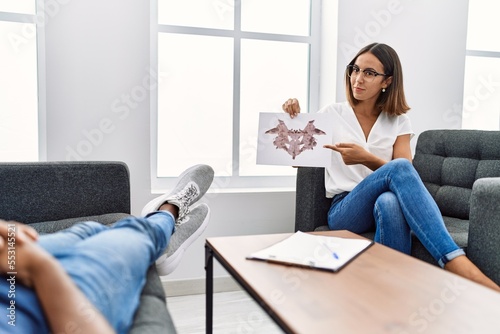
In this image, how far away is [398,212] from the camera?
1469mm

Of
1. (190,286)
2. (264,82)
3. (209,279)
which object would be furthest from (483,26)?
(209,279)

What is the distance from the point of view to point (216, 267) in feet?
7.06

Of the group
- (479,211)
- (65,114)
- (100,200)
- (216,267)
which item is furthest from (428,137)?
(65,114)

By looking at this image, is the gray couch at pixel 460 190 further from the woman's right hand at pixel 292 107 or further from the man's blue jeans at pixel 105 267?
the man's blue jeans at pixel 105 267

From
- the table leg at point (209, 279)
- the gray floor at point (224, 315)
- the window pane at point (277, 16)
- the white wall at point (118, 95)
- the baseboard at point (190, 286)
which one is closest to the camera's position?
the table leg at point (209, 279)

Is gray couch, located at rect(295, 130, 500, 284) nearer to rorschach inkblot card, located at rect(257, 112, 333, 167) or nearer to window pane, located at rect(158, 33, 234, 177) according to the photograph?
rorschach inkblot card, located at rect(257, 112, 333, 167)

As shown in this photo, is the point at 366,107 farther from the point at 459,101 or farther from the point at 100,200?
the point at 100,200

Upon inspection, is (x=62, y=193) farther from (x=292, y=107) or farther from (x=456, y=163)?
(x=456, y=163)

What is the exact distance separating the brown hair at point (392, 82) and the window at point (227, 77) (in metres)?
0.59

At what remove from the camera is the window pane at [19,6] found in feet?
6.23

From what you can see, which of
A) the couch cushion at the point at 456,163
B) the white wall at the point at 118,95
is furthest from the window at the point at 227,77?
the couch cushion at the point at 456,163

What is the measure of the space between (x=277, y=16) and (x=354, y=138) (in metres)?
0.95

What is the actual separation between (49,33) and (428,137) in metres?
1.89

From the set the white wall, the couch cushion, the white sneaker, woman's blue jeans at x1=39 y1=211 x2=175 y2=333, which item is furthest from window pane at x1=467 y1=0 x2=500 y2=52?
woman's blue jeans at x1=39 y1=211 x2=175 y2=333
